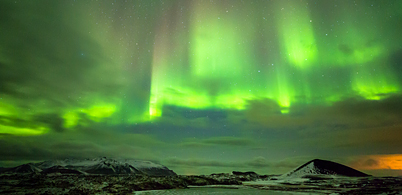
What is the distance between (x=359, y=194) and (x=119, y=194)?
74047 millimetres

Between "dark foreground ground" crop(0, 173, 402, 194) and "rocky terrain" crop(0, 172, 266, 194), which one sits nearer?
"rocky terrain" crop(0, 172, 266, 194)

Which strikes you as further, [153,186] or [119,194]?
[153,186]

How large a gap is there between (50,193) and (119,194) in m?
19.5

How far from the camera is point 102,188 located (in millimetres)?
85688

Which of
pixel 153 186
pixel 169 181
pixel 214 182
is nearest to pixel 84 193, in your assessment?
pixel 153 186

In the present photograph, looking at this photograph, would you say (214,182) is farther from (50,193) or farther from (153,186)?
(50,193)

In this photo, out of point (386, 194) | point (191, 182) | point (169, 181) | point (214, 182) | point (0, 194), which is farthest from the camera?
point (214, 182)

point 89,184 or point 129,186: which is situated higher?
point 89,184

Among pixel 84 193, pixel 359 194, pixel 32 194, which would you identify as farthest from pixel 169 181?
pixel 359 194

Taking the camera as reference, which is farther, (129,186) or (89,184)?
(129,186)

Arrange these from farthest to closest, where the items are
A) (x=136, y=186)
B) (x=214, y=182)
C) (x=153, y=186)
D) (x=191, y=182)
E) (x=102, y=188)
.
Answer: (x=214, y=182) < (x=191, y=182) < (x=153, y=186) < (x=136, y=186) < (x=102, y=188)

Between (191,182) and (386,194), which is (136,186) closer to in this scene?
(191,182)

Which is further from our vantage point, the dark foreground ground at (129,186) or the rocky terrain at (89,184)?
the dark foreground ground at (129,186)

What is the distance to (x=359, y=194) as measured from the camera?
74.0 m
